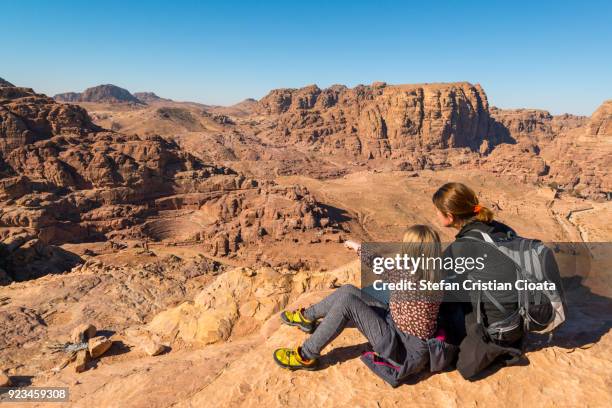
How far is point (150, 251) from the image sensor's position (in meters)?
22.2

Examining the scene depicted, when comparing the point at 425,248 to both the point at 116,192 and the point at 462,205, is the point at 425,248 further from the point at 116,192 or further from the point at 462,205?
the point at 116,192

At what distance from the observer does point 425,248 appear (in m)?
3.07

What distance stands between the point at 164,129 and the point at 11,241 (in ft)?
160

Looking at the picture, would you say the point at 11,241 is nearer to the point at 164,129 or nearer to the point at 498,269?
the point at 498,269

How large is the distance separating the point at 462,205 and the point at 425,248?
0.57m

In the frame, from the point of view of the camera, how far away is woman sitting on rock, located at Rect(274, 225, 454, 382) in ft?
10.2

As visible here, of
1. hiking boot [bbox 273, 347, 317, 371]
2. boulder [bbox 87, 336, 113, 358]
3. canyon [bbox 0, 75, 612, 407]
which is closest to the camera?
hiking boot [bbox 273, 347, 317, 371]

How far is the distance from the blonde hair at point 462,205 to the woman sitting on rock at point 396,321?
1.17 ft

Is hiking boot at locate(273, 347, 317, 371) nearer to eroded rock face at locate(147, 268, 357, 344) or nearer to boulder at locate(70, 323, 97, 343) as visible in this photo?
eroded rock face at locate(147, 268, 357, 344)

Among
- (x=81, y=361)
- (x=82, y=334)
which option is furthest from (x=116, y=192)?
(x=81, y=361)

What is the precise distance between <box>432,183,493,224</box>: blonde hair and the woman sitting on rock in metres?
0.36

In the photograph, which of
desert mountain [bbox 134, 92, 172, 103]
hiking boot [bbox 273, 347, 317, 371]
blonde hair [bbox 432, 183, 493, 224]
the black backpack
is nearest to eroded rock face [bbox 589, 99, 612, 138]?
the black backpack

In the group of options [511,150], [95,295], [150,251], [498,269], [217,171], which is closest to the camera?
[498,269]

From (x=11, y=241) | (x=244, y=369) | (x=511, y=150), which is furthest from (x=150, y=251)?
(x=511, y=150)
